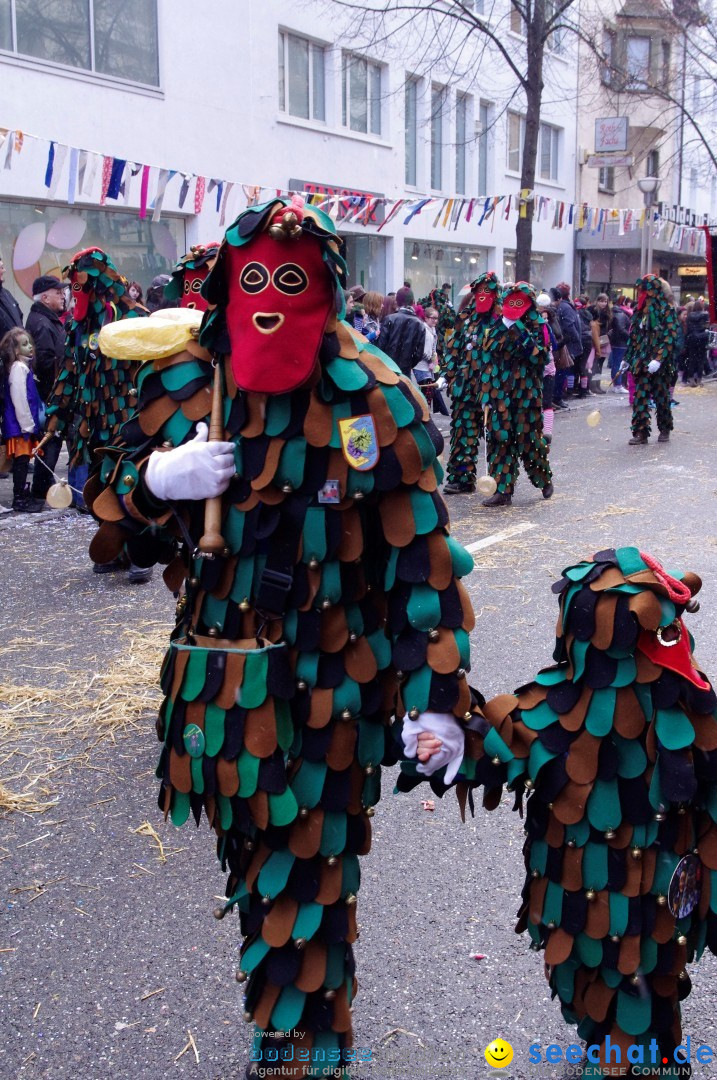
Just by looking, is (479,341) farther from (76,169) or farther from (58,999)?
(58,999)

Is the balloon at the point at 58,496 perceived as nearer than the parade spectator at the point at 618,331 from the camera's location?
Yes

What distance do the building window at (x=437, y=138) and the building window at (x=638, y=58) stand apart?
30.7 feet

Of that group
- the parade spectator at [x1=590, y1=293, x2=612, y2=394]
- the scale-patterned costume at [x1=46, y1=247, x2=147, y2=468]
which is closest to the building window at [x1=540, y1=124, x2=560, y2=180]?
the parade spectator at [x1=590, y1=293, x2=612, y2=394]

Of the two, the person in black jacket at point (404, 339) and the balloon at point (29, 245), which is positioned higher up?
the balloon at point (29, 245)

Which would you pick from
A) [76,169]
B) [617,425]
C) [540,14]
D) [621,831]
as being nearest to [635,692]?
[621,831]

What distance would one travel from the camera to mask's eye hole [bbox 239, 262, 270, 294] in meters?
1.99

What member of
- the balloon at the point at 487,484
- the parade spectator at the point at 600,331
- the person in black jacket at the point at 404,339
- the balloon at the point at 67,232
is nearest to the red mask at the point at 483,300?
the person in black jacket at the point at 404,339

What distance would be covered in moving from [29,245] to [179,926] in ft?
39.8

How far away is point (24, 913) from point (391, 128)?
65.4ft

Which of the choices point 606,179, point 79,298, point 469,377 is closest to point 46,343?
Result: point 79,298

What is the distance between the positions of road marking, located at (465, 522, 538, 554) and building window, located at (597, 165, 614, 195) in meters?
26.2

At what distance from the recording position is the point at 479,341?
29.1 feet

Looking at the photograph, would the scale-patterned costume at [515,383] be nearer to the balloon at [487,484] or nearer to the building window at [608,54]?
the balloon at [487,484]

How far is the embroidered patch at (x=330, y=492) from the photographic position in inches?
82.3
